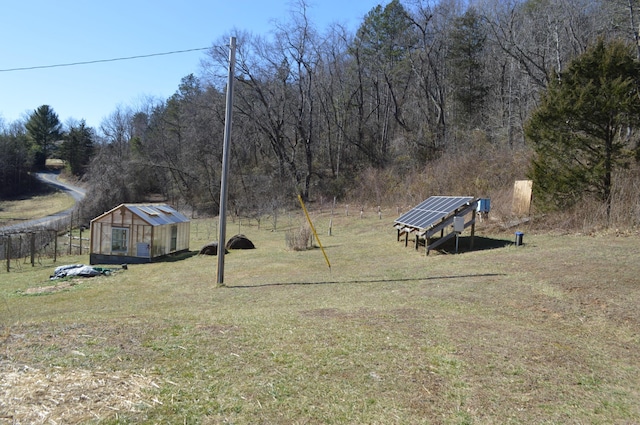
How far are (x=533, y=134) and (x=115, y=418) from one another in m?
17.4

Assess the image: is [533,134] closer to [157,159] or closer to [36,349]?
[36,349]

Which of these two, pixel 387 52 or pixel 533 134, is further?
pixel 387 52

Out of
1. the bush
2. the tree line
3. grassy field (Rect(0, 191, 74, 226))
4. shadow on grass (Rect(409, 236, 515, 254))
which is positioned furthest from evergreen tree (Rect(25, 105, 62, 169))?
shadow on grass (Rect(409, 236, 515, 254))

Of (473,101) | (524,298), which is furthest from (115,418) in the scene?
(473,101)

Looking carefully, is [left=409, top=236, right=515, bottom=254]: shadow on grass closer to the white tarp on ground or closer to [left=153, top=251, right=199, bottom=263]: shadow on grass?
[left=153, top=251, right=199, bottom=263]: shadow on grass

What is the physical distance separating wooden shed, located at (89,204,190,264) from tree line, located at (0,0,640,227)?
14.3m

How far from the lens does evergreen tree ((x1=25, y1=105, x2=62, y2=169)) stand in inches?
3071

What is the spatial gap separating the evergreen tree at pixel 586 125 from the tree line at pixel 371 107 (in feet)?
29.0

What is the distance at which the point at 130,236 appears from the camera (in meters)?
21.6

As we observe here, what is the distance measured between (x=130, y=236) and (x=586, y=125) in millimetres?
19254

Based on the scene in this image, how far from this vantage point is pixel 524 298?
28.7ft

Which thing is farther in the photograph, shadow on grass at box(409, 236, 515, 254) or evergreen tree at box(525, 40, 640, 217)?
evergreen tree at box(525, 40, 640, 217)

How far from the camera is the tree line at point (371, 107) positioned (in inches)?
1223

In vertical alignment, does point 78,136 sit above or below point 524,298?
above
